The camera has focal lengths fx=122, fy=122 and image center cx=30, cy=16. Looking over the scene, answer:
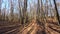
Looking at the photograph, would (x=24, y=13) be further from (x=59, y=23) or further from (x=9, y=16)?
(x=9, y=16)

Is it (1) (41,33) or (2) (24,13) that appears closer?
(1) (41,33)

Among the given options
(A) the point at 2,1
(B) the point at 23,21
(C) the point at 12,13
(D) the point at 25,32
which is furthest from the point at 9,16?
(D) the point at 25,32

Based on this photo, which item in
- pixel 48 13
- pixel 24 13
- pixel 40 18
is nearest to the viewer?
pixel 24 13

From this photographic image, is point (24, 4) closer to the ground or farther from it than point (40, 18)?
farther from it

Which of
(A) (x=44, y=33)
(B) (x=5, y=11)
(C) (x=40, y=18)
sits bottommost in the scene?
(A) (x=44, y=33)

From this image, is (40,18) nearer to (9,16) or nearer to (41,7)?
(41,7)

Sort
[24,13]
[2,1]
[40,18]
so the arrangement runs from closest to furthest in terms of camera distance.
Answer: [24,13], [40,18], [2,1]

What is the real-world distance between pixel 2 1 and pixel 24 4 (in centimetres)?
292

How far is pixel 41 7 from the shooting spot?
26.1 ft

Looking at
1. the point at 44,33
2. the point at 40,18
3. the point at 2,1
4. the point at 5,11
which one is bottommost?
the point at 44,33

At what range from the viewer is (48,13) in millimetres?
9023

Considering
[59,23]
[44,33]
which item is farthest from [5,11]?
[44,33]

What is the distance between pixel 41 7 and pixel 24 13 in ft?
4.37

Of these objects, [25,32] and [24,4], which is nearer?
[25,32]
